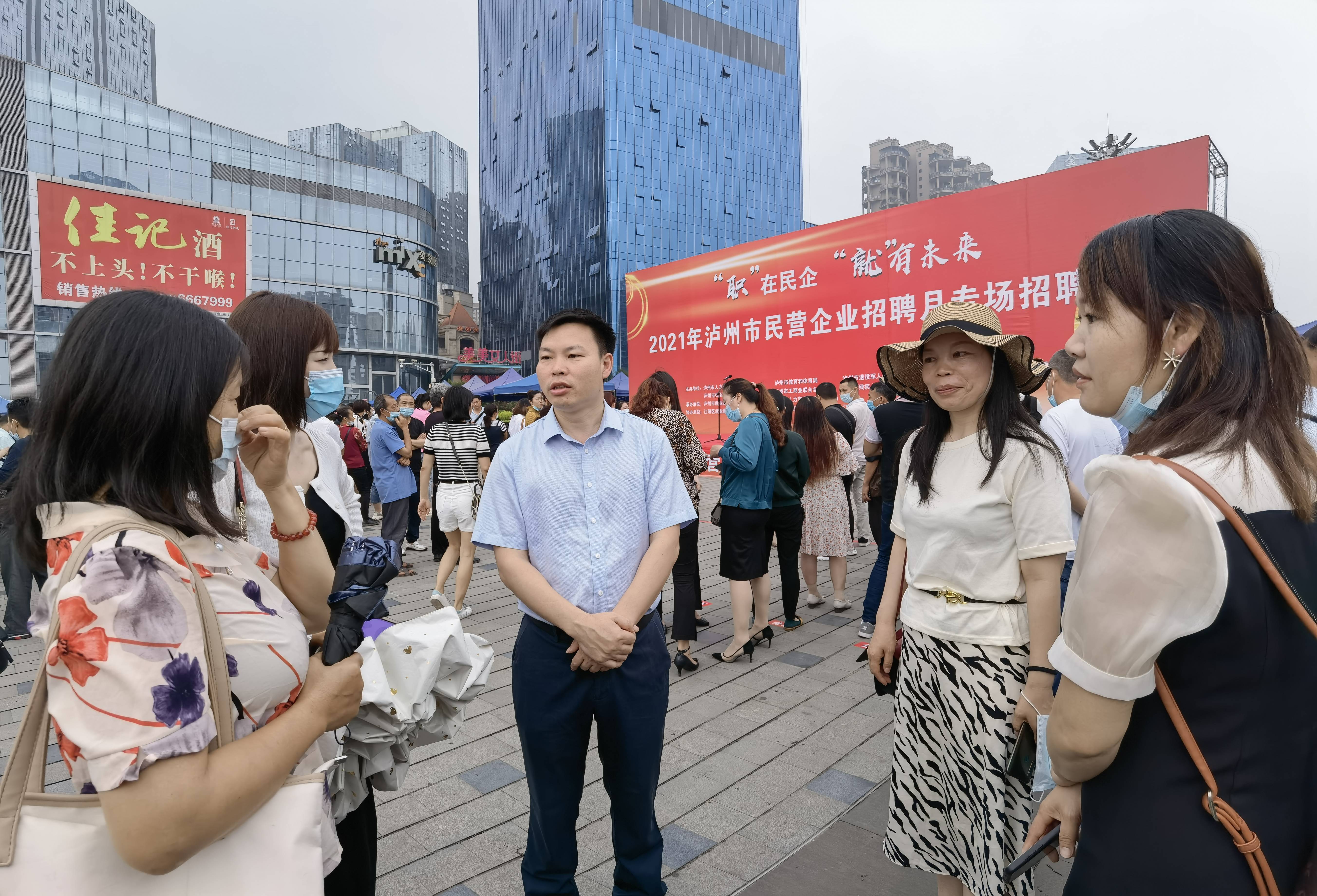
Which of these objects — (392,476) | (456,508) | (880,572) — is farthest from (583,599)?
(392,476)

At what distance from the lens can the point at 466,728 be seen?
3.38 m

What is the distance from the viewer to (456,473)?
5.67m

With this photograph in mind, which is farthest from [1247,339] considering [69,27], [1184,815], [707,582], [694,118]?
[69,27]

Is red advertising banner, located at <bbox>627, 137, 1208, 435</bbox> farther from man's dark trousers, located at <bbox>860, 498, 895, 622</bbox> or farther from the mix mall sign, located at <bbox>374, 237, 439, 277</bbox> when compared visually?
the mix mall sign, located at <bbox>374, 237, 439, 277</bbox>

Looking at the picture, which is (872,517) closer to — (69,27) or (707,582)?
(707,582)

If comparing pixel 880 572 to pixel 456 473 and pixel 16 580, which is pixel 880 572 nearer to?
pixel 456 473

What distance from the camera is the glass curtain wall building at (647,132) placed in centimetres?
4756

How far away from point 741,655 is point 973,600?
264cm

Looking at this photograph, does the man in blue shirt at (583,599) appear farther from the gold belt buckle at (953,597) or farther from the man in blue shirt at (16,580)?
the man in blue shirt at (16,580)

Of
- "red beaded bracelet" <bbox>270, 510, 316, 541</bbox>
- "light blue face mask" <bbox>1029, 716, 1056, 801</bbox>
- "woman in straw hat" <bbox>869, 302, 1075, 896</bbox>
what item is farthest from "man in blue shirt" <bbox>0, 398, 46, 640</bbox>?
"light blue face mask" <bbox>1029, 716, 1056, 801</bbox>

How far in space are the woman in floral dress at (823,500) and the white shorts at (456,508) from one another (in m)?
2.64

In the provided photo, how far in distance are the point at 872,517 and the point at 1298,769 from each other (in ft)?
16.7

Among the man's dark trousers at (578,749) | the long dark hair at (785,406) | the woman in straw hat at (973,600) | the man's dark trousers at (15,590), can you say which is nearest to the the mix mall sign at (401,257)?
the man's dark trousers at (15,590)

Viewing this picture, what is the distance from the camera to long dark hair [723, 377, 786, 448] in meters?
4.55
